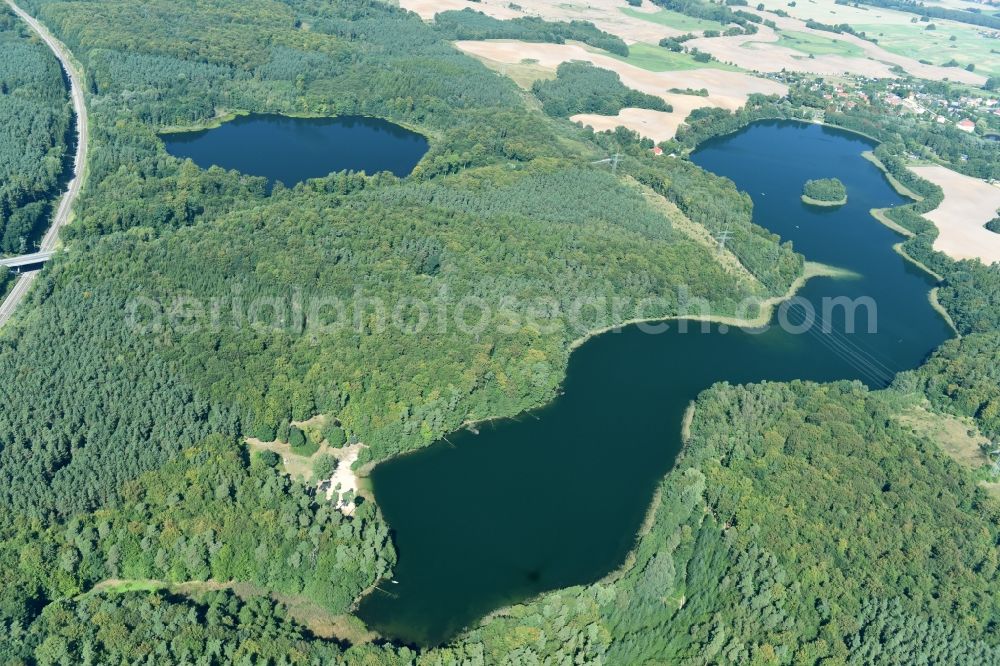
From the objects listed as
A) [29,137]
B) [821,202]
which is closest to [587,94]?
[821,202]

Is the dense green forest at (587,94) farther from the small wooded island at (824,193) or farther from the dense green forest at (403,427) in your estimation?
the dense green forest at (403,427)

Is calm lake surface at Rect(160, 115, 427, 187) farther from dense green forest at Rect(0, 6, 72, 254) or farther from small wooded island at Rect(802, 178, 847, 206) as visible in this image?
small wooded island at Rect(802, 178, 847, 206)

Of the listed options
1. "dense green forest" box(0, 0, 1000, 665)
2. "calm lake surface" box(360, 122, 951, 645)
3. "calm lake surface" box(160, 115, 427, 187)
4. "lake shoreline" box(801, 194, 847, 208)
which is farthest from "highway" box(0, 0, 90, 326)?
"lake shoreline" box(801, 194, 847, 208)

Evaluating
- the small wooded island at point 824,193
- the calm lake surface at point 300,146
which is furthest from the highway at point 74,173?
the small wooded island at point 824,193

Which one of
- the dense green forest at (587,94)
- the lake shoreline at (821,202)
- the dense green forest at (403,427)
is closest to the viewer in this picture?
the dense green forest at (403,427)

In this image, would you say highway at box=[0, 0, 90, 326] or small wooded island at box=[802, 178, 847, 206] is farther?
small wooded island at box=[802, 178, 847, 206]

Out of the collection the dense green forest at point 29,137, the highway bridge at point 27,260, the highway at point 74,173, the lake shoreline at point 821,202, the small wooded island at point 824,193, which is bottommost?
the lake shoreline at point 821,202

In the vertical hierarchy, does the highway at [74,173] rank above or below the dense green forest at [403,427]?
below
